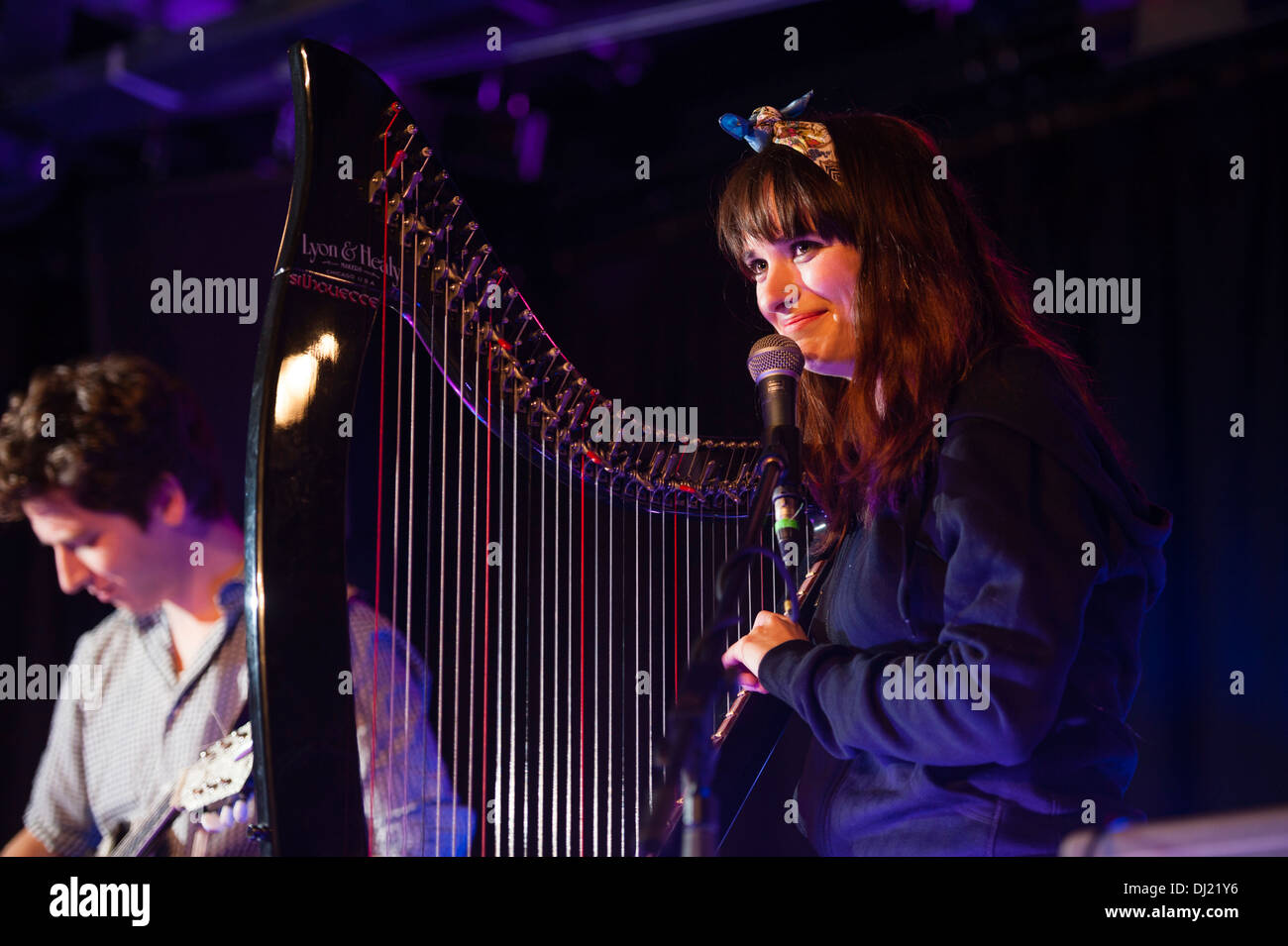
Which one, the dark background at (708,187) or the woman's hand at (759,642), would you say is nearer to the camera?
the woman's hand at (759,642)

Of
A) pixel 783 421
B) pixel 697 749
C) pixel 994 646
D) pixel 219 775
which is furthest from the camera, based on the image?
pixel 219 775

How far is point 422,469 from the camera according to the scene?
129 centimetres

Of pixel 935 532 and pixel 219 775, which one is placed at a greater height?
pixel 935 532

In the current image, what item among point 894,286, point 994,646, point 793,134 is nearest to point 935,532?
point 994,646

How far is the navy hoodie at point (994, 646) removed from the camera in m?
1.09

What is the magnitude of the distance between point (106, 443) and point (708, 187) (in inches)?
65.9

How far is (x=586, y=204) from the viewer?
324 cm

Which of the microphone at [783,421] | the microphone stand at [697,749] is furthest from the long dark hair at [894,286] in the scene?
the microphone stand at [697,749]

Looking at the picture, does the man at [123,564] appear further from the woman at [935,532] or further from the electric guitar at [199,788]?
the woman at [935,532]

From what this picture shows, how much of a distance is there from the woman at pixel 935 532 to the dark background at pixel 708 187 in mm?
667

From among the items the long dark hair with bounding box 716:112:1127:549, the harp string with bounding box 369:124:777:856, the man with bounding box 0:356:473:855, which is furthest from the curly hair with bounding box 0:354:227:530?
the long dark hair with bounding box 716:112:1127:549

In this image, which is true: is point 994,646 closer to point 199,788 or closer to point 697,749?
point 697,749

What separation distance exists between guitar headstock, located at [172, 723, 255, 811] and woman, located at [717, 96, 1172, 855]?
0.74 meters

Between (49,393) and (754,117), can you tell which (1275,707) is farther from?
(49,393)
